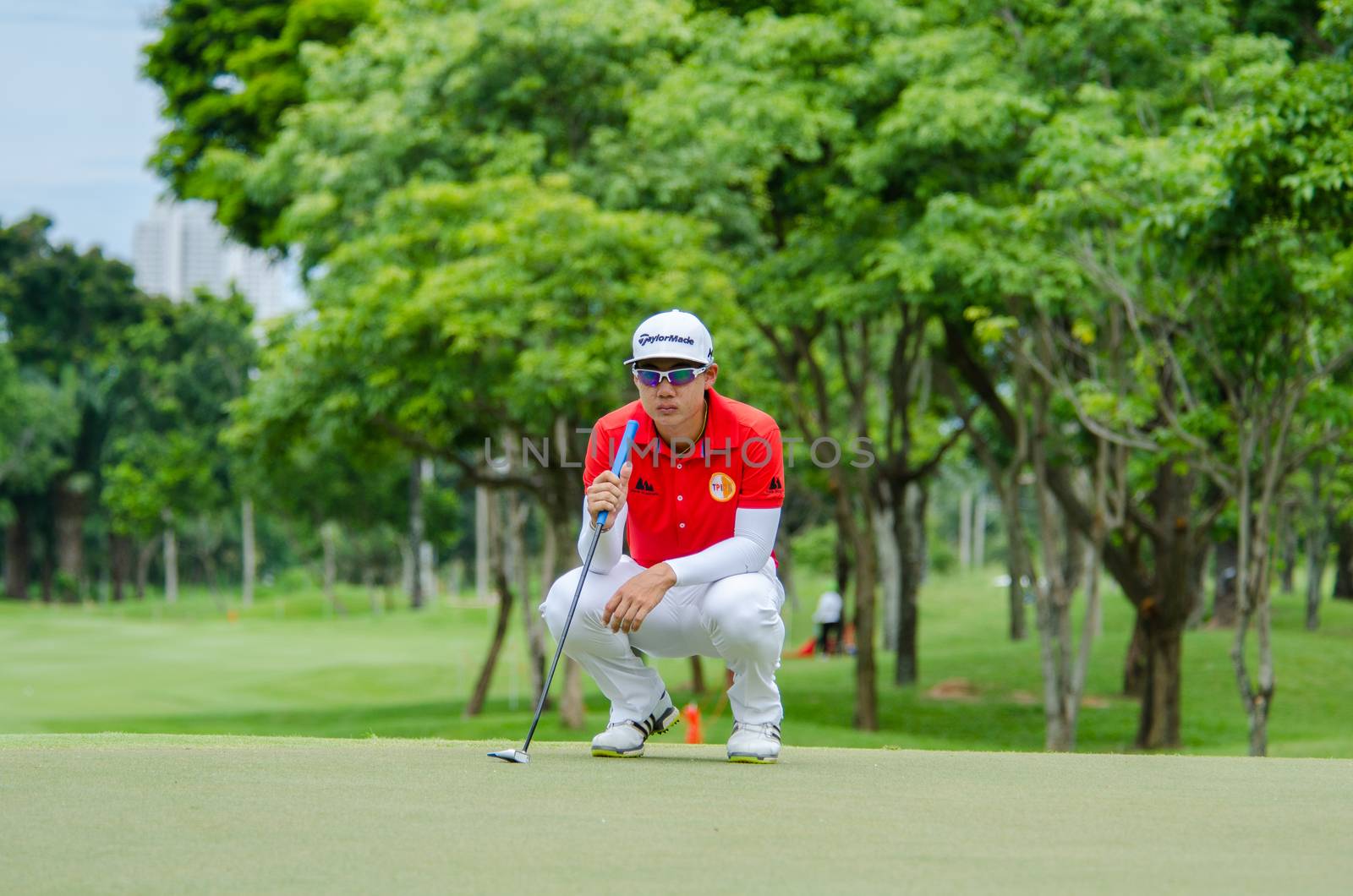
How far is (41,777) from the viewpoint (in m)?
5.50

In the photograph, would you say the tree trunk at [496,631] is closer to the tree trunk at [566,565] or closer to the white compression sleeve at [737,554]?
the tree trunk at [566,565]

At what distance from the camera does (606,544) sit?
6504mm

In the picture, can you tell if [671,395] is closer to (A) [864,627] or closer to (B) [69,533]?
(A) [864,627]

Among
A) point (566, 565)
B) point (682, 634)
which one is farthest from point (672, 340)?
point (566, 565)

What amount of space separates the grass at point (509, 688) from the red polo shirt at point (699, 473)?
6.21m

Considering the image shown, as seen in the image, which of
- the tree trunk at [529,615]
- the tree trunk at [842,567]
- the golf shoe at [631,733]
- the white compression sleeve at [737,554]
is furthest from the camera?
the tree trunk at [842,567]

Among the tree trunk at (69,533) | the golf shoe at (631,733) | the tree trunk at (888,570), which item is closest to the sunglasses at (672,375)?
the golf shoe at (631,733)

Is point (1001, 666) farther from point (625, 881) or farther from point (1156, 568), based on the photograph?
point (625, 881)

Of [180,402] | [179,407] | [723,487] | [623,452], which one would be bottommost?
[723,487]

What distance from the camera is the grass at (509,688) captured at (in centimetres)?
2134

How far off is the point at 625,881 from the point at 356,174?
18311 millimetres

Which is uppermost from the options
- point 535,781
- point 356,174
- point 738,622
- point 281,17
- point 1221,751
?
point 281,17

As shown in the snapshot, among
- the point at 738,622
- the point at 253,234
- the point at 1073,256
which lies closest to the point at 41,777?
the point at 738,622

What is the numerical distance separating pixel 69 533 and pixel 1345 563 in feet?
164
